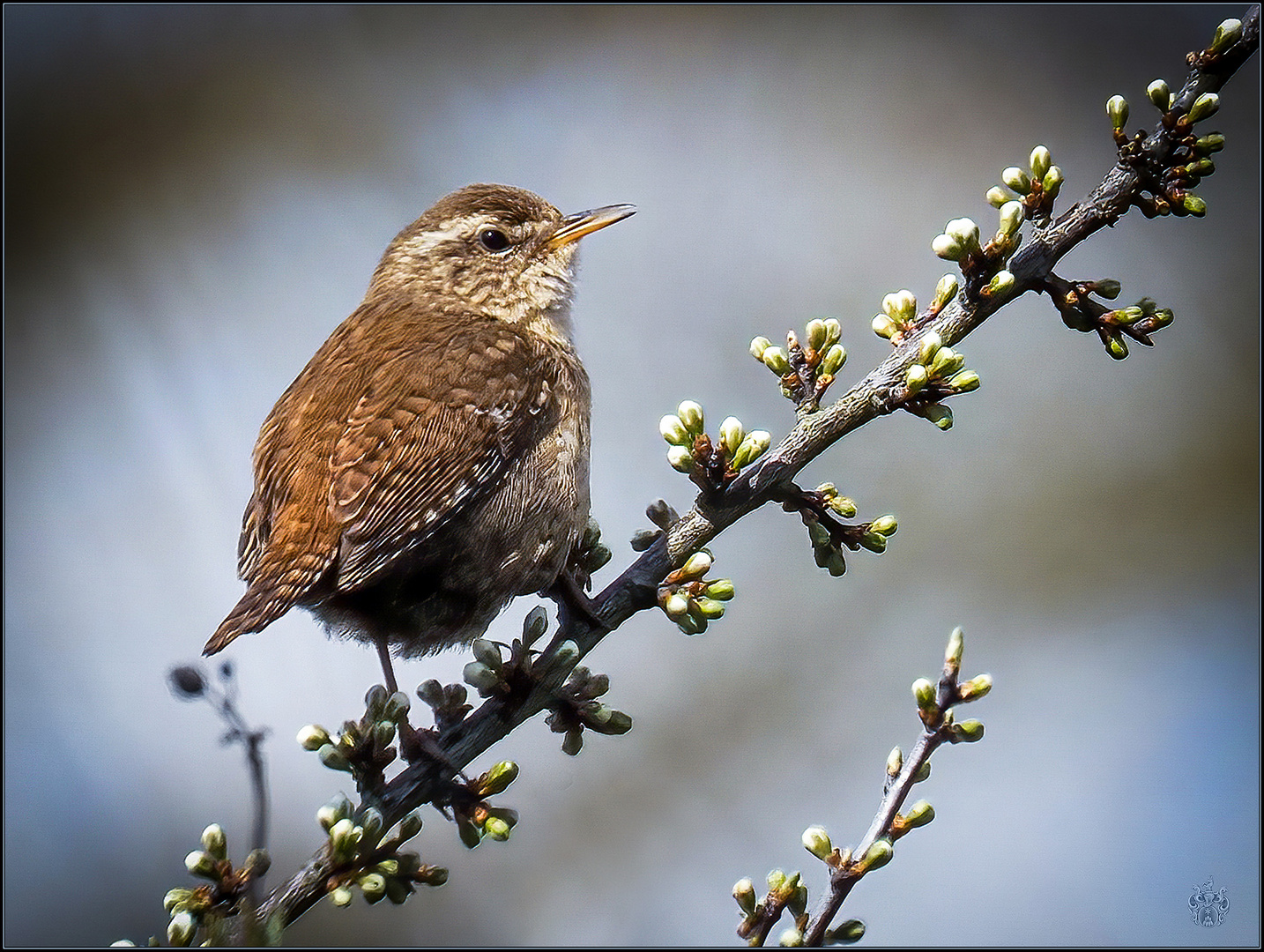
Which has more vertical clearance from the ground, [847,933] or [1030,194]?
[1030,194]

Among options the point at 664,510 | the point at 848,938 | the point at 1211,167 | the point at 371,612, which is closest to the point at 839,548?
the point at 664,510

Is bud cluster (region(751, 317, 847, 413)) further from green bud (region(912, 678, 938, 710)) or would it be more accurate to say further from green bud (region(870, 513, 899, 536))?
green bud (region(912, 678, 938, 710))

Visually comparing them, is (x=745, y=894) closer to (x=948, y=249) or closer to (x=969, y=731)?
(x=969, y=731)

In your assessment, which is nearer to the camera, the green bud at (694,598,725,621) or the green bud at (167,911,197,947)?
the green bud at (167,911,197,947)

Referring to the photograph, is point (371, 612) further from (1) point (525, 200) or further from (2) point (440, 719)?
(1) point (525, 200)

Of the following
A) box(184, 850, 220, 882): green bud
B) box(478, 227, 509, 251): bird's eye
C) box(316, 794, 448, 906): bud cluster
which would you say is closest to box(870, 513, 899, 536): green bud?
box(316, 794, 448, 906): bud cluster

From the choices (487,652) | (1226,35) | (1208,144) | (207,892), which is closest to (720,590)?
(487,652)
